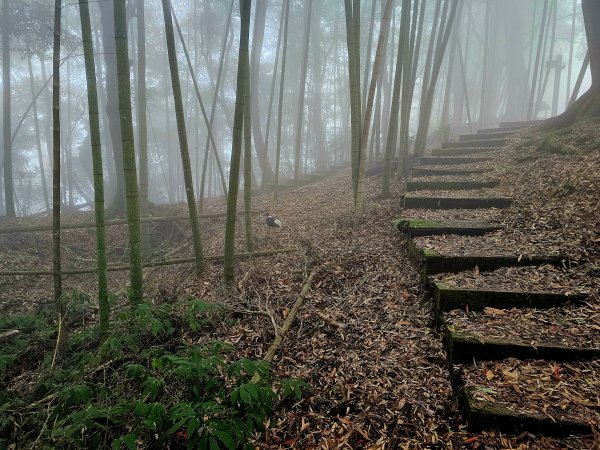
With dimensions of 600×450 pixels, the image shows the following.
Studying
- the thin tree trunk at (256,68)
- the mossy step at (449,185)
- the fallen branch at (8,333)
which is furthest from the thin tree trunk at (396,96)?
the thin tree trunk at (256,68)

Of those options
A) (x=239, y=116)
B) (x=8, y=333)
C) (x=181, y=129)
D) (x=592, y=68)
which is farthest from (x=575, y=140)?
(x=8, y=333)

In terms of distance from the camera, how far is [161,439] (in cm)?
142

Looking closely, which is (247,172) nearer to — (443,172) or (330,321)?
(330,321)

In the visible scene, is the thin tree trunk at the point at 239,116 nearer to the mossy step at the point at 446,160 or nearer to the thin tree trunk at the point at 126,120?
the thin tree trunk at the point at 126,120

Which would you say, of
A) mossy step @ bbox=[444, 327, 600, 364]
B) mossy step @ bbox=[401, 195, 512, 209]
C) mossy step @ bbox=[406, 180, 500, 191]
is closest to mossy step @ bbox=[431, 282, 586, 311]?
mossy step @ bbox=[444, 327, 600, 364]

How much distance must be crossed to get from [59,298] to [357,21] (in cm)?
411

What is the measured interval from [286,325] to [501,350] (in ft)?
4.39

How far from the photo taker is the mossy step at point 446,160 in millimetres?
6283

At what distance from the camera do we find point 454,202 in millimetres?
4305

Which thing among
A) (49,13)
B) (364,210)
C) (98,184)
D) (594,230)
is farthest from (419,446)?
(49,13)

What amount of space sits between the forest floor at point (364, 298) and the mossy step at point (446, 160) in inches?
34.3

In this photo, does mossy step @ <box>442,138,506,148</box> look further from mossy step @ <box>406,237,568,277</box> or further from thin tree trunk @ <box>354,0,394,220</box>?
mossy step @ <box>406,237,568,277</box>

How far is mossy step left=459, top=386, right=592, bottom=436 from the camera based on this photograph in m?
1.49

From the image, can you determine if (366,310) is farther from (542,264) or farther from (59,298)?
(59,298)
